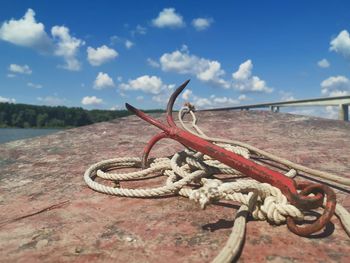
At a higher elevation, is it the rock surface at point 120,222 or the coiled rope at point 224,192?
the coiled rope at point 224,192

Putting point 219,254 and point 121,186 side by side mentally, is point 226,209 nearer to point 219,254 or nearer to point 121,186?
point 219,254

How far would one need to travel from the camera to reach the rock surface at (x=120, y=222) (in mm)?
1135

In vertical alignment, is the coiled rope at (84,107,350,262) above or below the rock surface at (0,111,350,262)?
above

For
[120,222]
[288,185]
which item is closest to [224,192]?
[288,185]

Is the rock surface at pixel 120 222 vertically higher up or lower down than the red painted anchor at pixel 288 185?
lower down

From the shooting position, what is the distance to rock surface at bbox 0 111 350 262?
1135mm

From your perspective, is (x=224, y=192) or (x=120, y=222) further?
(x=120, y=222)

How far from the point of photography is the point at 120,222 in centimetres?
139

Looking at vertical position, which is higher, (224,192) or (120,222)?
(224,192)

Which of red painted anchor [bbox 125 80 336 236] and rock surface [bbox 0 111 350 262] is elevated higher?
red painted anchor [bbox 125 80 336 236]

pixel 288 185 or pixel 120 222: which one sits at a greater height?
pixel 288 185

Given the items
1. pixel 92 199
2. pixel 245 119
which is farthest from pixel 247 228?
pixel 245 119

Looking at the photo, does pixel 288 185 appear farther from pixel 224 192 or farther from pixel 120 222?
pixel 120 222

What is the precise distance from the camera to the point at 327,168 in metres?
2.12
